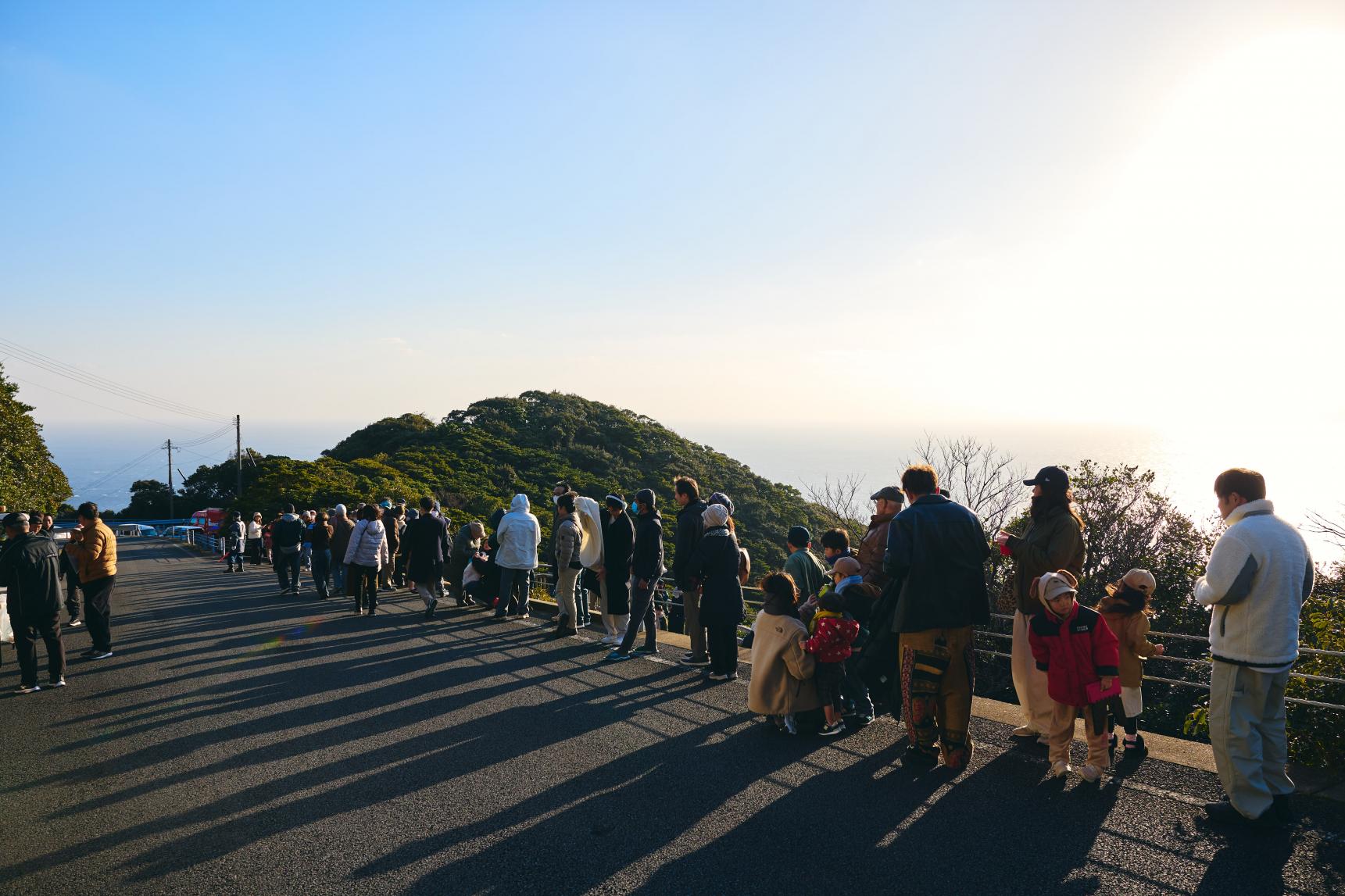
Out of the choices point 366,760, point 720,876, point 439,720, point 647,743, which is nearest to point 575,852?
point 720,876

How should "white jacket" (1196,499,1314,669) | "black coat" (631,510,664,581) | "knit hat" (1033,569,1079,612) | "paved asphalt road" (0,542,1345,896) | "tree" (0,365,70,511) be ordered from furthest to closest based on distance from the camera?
1. "tree" (0,365,70,511)
2. "black coat" (631,510,664,581)
3. "knit hat" (1033,569,1079,612)
4. "white jacket" (1196,499,1314,669)
5. "paved asphalt road" (0,542,1345,896)

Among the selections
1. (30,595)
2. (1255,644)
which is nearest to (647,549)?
(1255,644)

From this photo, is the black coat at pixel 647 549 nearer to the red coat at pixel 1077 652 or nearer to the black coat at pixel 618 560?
the black coat at pixel 618 560

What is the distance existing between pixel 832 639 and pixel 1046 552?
1660 mm

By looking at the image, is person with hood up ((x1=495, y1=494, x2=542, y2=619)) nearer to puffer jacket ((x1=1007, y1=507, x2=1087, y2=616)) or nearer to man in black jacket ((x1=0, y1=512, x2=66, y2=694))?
man in black jacket ((x1=0, y1=512, x2=66, y2=694))

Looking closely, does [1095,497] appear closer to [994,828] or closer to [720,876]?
[994,828]

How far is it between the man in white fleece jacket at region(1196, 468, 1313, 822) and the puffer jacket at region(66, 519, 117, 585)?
34.6 ft

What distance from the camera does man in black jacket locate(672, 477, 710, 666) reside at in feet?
26.4

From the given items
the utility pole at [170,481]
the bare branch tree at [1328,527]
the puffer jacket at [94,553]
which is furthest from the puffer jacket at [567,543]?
the utility pole at [170,481]

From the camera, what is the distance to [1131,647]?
17.3ft

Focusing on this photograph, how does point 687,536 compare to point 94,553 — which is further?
point 94,553

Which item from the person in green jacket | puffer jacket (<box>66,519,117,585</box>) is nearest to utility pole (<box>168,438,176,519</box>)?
puffer jacket (<box>66,519,117,585</box>)

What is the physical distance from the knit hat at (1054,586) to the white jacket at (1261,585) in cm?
68

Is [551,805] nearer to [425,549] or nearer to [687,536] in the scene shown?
[687,536]
